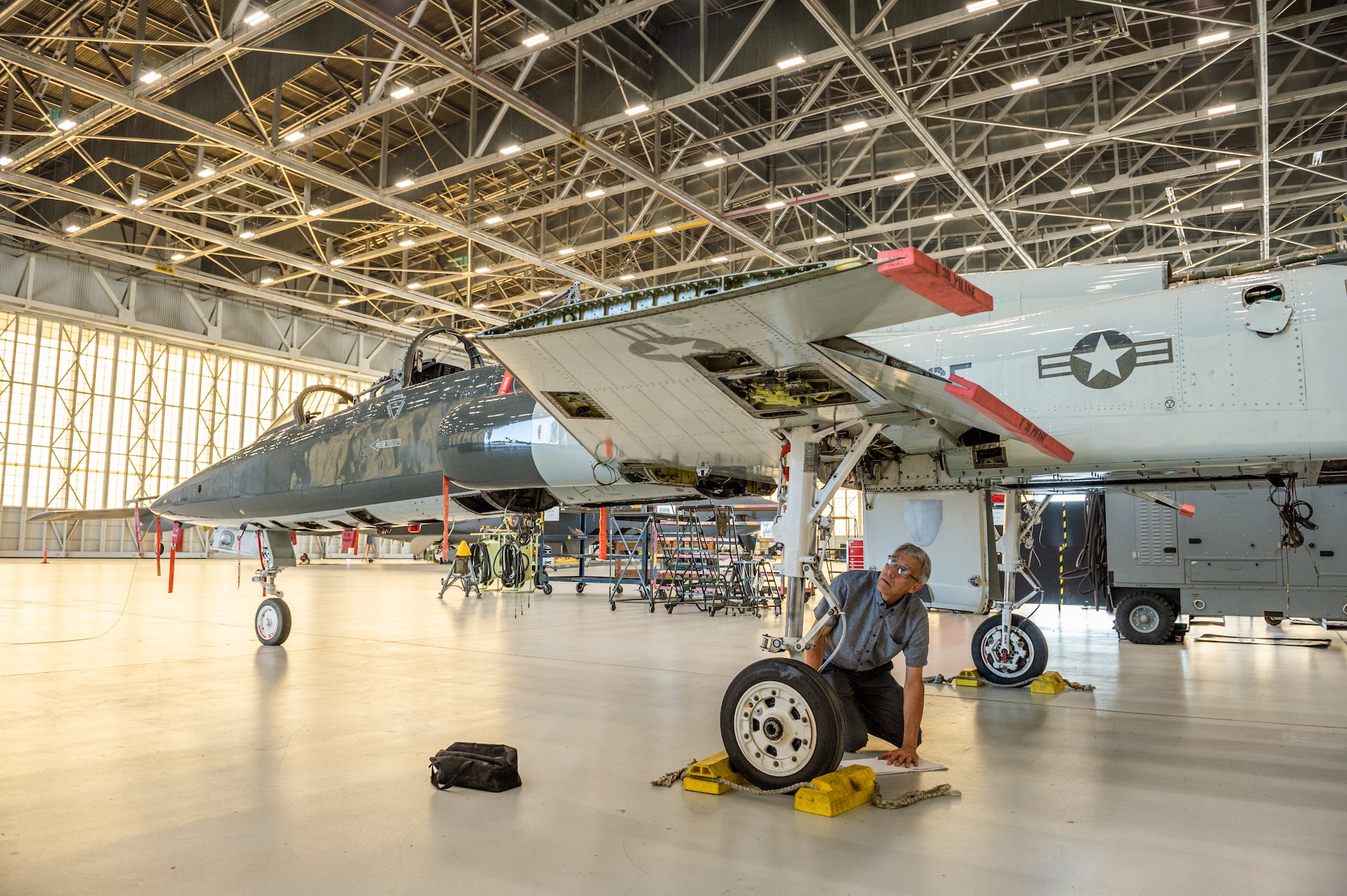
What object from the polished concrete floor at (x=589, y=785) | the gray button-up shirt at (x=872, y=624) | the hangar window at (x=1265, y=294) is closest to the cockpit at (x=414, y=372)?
the polished concrete floor at (x=589, y=785)

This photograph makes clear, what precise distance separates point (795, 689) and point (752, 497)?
4667mm

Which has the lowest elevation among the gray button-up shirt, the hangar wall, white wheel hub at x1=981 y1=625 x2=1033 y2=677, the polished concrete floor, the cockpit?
the polished concrete floor

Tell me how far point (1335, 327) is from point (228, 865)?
6.21 meters

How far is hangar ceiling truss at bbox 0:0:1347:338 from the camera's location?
15.4m

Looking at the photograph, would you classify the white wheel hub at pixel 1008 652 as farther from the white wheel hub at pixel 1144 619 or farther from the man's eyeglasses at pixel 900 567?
the white wheel hub at pixel 1144 619

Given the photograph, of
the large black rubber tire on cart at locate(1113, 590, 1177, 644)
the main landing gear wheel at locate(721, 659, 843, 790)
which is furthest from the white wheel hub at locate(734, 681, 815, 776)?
the large black rubber tire on cart at locate(1113, 590, 1177, 644)

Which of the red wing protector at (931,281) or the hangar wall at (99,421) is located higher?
the hangar wall at (99,421)

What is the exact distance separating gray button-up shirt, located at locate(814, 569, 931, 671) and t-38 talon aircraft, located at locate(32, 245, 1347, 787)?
0.22 m

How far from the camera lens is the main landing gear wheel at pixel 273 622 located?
970 cm

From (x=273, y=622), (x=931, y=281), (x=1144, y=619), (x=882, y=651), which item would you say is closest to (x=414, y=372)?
(x=273, y=622)

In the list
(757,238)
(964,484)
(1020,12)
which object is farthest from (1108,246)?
(964,484)

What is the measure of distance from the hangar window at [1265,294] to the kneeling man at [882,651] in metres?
2.56

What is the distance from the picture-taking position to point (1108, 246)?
2681 centimetres

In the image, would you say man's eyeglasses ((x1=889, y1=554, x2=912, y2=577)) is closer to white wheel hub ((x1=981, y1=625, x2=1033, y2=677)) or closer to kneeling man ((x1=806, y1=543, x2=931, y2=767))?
kneeling man ((x1=806, y1=543, x2=931, y2=767))
